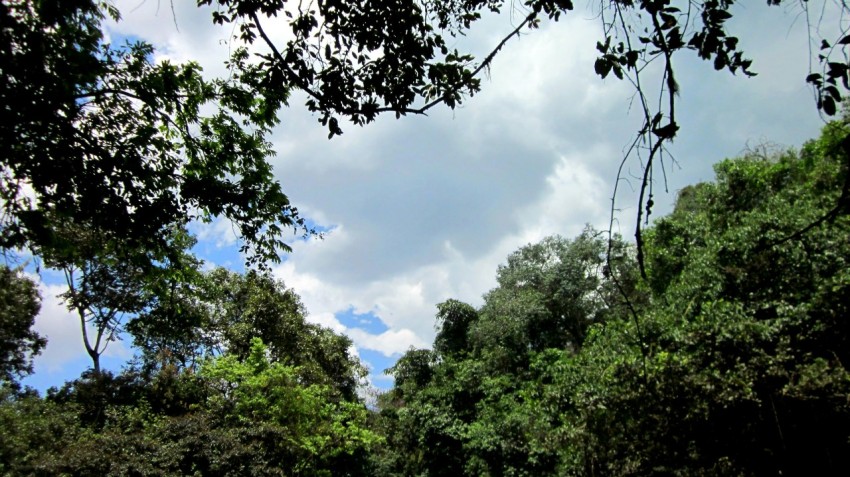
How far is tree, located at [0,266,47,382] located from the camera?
42.2 ft

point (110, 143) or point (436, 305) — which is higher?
point (436, 305)

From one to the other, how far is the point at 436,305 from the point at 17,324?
12.7 metres

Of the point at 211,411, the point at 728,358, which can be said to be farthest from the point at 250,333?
the point at 728,358

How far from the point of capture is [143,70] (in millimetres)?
3754

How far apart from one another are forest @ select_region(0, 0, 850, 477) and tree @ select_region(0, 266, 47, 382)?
2.4 inches

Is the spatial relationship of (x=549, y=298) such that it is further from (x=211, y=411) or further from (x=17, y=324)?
(x=17, y=324)

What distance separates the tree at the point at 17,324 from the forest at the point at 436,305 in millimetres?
61

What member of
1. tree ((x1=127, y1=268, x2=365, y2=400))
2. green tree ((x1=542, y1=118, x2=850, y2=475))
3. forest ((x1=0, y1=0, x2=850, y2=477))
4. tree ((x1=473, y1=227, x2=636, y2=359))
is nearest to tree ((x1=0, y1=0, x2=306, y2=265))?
forest ((x1=0, y1=0, x2=850, y2=477))

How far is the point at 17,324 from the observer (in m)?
13.5

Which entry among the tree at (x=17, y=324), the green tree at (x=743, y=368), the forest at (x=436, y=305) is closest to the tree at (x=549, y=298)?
the forest at (x=436, y=305)

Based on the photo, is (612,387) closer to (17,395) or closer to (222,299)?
(222,299)

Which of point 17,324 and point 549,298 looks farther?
point 549,298

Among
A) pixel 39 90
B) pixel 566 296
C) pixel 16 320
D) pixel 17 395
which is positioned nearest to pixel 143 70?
pixel 39 90

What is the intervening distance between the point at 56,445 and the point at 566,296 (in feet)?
51.0
